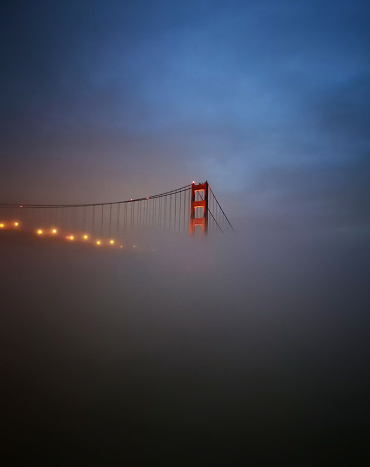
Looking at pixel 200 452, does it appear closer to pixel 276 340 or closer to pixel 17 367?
pixel 17 367

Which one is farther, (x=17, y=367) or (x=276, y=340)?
(x=276, y=340)

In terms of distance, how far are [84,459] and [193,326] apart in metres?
3.10

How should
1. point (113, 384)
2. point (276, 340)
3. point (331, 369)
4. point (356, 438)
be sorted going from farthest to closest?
1. point (276, 340)
2. point (331, 369)
3. point (113, 384)
4. point (356, 438)

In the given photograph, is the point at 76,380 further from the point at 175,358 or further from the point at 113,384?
the point at 175,358

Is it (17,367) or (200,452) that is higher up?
(17,367)

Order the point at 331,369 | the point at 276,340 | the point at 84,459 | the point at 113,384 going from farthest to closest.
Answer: the point at 276,340 < the point at 331,369 < the point at 113,384 < the point at 84,459

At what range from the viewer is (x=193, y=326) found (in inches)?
184

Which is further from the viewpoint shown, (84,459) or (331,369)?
(331,369)

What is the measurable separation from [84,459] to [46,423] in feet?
1.65

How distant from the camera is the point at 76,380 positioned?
2.67m

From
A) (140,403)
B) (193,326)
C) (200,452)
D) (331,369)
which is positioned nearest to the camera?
(200,452)

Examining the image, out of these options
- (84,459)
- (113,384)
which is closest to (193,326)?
(113,384)

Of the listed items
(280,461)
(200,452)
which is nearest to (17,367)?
(200,452)

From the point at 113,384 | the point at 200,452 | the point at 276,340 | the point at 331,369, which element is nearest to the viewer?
the point at 200,452
